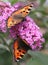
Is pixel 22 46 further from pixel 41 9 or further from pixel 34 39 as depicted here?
pixel 41 9

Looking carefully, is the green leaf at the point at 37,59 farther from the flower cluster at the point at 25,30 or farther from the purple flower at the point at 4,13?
the purple flower at the point at 4,13

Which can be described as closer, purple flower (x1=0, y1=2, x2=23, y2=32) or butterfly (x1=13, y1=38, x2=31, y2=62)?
butterfly (x1=13, y1=38, x2=31, y2=62)

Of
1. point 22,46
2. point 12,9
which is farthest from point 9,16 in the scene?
point 22,46

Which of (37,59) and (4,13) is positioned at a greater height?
(4,13)

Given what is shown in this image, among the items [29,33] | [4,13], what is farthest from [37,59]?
[4,13]

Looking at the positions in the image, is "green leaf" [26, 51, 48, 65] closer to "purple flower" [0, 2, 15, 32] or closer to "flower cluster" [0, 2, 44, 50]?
"flower cluster" [0, 2, 44, 50]

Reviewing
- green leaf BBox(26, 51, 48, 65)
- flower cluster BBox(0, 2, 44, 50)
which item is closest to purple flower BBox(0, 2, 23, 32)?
flower cluster BBox(0, 2, 44, 50)

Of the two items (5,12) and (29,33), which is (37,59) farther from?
(5,12)
